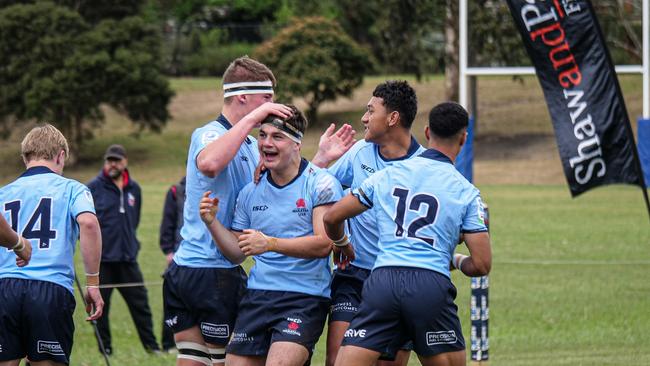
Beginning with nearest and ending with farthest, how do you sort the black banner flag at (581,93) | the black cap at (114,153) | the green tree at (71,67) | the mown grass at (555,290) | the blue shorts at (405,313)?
1. the blue shorts at (405,313)
2. the black banner flag at (581,93)
3. the mown grass at (555,290)
4. the black cap at (114,153)
5. the green tree at (71,67)

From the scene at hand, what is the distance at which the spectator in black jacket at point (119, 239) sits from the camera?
486 inches

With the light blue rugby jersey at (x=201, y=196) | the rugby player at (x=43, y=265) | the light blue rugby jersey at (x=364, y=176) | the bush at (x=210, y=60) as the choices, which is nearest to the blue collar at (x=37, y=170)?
the rugby player at (x=43, y=265)

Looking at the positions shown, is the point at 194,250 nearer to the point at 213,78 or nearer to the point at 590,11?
the point at 590,11

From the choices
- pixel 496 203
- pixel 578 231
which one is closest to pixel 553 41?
pixel 578 231

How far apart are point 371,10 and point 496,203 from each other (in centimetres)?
2445

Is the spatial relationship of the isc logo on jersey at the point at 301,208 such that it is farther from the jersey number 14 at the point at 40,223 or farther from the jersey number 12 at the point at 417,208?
the jersey number 14 at the point at 40,223

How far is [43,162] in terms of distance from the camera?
7.32m

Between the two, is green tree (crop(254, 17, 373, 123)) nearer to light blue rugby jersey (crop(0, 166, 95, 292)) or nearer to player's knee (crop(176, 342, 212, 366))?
light blue rugby jersey (crop(0, 166, 95, 292))

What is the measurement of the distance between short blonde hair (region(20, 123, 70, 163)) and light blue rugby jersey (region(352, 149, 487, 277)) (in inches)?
87.1

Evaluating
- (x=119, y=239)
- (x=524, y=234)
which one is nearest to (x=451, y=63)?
(x=524, y=234)

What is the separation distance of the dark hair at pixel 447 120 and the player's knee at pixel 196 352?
2044 mm

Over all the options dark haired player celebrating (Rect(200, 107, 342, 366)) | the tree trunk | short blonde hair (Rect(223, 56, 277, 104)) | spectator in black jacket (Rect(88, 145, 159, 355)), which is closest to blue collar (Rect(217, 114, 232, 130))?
short blonde hair (Rect(223, 56, 277, 104))

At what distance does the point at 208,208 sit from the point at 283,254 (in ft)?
1.73

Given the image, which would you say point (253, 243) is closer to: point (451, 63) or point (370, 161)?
point (370, 161)
